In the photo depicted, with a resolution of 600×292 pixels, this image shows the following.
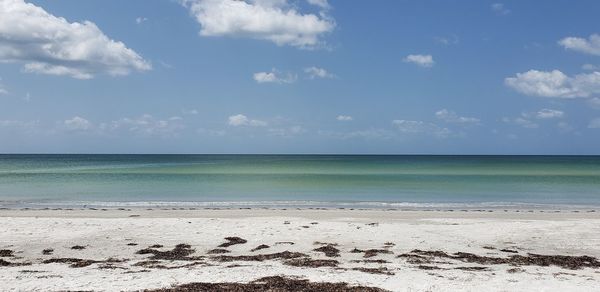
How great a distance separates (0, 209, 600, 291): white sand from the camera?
11195mm

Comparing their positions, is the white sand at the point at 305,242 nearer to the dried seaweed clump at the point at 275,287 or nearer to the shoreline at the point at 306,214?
the shoreline at the point at 306,214

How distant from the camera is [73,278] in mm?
11414

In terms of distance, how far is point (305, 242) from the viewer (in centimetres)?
1758

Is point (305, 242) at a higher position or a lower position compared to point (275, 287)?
lower

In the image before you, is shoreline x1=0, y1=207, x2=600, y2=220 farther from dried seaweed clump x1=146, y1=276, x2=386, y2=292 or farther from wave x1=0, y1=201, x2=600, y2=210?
dried seaweed clump x1=146, y1=276, x2=386, y2=292

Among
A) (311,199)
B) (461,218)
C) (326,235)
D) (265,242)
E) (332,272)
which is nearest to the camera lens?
(332,272)

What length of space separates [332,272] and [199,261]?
4.21 metres

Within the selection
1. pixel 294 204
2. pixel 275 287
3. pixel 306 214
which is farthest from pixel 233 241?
pixel 294 204

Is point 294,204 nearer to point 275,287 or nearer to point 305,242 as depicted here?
point 305,242

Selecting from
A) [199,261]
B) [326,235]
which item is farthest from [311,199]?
[199,261]

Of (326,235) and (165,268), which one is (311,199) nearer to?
(326,235)

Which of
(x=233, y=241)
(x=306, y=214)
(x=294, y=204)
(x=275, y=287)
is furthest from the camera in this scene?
(x=294, y=204)

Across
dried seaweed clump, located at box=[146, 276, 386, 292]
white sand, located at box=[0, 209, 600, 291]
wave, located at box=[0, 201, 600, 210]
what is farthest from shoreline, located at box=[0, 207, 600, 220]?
dried seaweed clump, located at box=[146, 276, 386, 292]

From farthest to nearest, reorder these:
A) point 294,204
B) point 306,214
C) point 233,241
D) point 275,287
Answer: point 294,204, point 306,214, point 233,241, point 275,287
